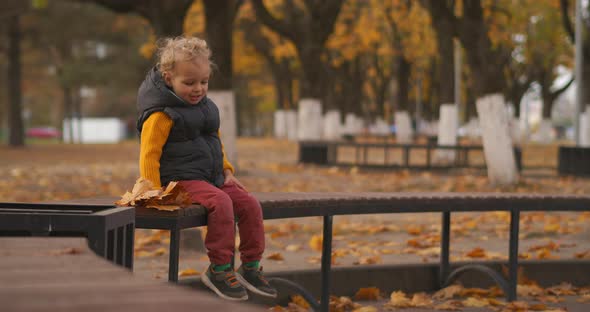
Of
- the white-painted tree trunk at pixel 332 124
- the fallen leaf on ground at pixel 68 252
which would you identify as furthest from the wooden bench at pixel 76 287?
the white-painted tree trunk at pixel 332 124

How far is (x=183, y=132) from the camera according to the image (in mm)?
4527

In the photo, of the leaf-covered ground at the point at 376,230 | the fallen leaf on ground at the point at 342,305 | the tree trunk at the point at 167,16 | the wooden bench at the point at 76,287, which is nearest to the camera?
the wooden bench at the point at 76,287

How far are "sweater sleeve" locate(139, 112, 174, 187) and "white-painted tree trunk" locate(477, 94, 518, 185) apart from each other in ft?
37.6

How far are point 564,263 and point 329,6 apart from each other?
61.4 feet

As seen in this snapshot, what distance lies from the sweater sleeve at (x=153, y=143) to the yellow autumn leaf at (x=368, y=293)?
187cm

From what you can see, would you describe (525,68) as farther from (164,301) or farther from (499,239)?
(164,301)

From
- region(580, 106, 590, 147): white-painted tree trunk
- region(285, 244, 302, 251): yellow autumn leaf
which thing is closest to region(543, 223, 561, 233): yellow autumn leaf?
region(285, 244, 302, 251): yellow autumn leaf

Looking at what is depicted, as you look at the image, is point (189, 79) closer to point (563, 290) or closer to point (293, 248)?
point (563, 290)

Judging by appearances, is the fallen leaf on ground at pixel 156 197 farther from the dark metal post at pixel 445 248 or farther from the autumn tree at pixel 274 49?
the autumn tree at pixel 274 49

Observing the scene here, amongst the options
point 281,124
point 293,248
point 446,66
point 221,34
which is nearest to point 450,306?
point 293,248

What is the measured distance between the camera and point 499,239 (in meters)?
8.98

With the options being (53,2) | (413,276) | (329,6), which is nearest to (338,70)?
(53,2)

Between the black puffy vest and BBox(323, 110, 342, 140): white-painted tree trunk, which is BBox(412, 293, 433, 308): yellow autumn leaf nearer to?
the black puffy vest

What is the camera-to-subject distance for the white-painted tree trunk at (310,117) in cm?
2558
